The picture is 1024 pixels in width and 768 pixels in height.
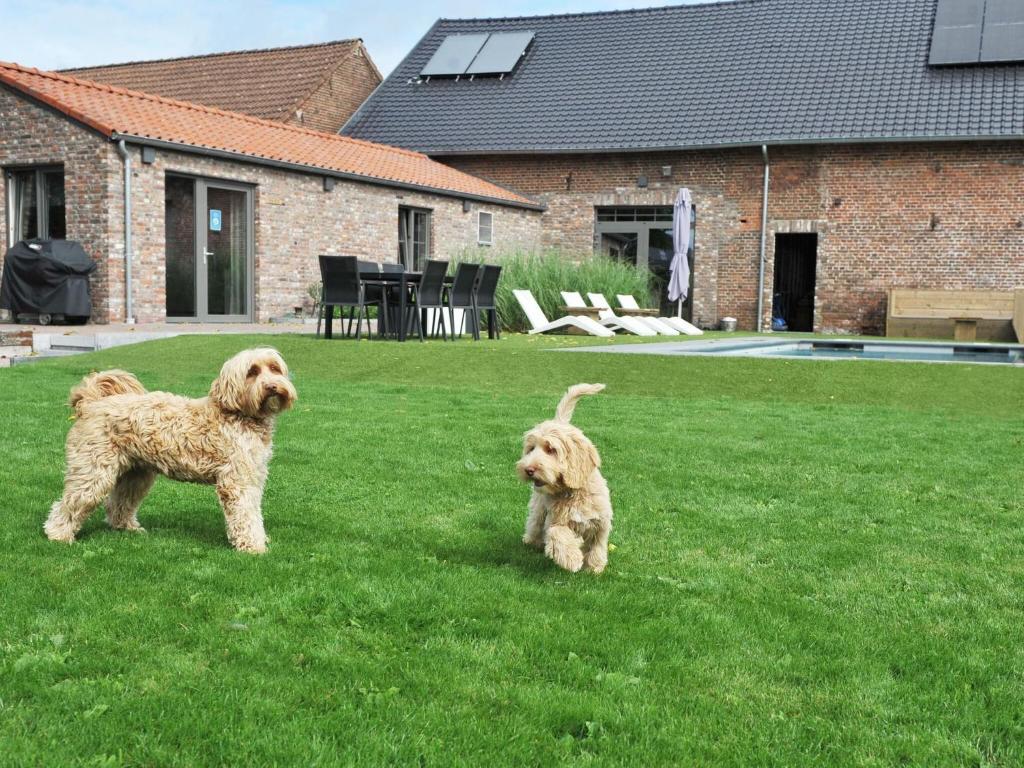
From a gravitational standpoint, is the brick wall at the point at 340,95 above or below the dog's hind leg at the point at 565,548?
above

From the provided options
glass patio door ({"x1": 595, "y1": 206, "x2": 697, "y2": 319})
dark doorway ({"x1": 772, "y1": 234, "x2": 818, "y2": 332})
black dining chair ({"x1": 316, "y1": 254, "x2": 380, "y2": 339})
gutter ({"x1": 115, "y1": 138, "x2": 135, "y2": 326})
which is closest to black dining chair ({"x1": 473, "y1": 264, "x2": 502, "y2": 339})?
black dining chair ({"x1": 316, "y1": 254, "x2": 380, "y2": 339})

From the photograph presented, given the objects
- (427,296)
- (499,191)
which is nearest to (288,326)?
(427,296)

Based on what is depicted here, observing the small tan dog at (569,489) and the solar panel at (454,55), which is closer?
the small tan dog at (569,489)

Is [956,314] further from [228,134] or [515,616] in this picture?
[515,616]

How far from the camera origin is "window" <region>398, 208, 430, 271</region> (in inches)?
831

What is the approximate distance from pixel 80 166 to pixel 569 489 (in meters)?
13.6

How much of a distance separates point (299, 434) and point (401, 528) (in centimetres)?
260

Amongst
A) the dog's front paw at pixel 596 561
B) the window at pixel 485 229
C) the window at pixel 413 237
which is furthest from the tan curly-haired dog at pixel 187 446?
the window at pixel 485 229

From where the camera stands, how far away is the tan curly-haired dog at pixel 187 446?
13.5ft

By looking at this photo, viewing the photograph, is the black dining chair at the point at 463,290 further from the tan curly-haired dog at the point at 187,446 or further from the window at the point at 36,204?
the tan curly-haired dog at the point at 187,446

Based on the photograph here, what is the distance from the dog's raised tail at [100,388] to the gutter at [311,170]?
11686mm

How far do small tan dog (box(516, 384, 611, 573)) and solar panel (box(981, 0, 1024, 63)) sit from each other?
20.9 meters

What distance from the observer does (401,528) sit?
466 cm

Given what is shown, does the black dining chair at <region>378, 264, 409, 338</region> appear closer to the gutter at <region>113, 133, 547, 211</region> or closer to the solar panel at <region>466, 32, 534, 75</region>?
the gutter at <region>113, 133, 547, 211</region>
